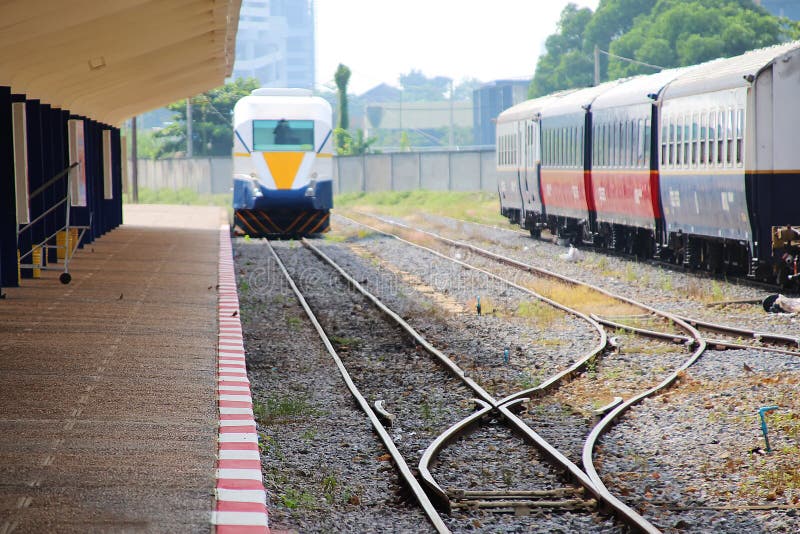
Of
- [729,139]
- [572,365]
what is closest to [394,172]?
[729,139]

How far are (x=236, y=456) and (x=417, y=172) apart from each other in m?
53.6

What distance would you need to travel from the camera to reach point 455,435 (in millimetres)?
9312

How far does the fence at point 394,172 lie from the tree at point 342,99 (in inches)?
357

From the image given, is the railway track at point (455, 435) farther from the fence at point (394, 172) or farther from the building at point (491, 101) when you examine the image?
the building at point (491, 101)

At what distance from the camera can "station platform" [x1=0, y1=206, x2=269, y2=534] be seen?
20.0 ft

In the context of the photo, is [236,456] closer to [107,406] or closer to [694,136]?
[107,406]

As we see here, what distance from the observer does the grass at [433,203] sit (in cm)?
4425

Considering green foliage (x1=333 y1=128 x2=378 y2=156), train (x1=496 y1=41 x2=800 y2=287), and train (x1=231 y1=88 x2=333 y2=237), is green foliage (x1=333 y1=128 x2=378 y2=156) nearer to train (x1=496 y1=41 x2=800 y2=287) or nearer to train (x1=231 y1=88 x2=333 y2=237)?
train (x1=496 y1=41 x2=800 y2=287)

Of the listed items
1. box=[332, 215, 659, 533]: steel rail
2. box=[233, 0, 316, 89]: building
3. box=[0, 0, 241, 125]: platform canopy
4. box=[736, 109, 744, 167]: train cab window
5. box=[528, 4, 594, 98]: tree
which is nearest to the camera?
box=[332, 215, 659, 533]: steel rail

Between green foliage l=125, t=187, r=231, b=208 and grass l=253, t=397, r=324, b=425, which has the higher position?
green foliage l=125, t=187, r=231, b=208

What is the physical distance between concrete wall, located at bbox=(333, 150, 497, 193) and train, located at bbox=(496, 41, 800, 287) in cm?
2748

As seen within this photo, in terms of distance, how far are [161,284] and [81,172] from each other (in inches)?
217

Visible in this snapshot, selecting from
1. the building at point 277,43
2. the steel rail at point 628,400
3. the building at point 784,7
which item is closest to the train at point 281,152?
the steel rail at point 628,400

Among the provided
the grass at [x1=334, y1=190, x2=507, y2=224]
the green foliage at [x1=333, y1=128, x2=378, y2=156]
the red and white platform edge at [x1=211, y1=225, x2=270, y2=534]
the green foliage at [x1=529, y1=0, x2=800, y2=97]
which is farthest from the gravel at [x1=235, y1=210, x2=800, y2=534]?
the green foliage at [x1=333, y1=128, x2=378, y2=156]
